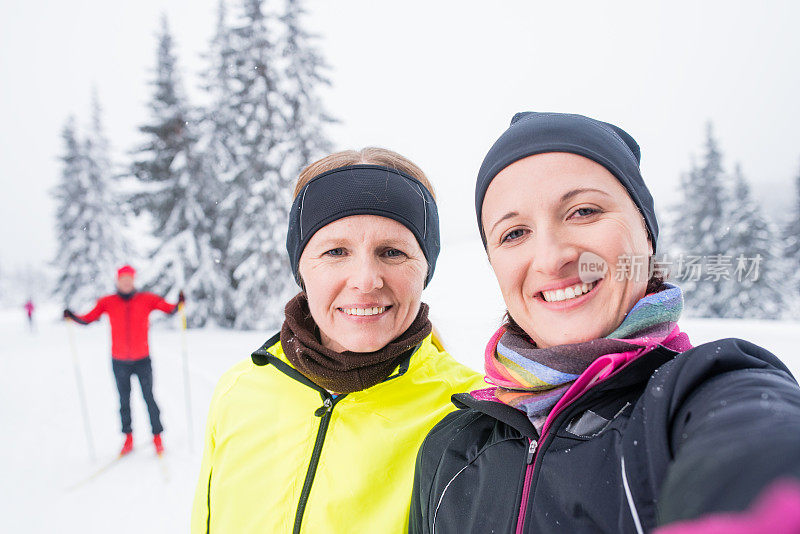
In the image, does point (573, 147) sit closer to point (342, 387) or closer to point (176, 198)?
point (342, 387)

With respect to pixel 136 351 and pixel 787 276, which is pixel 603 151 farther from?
pixel 787 276

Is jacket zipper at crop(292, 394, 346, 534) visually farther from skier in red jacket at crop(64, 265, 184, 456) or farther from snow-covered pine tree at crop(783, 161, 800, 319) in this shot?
snow-covered pine tree at crop(783, 161, 800, 319)

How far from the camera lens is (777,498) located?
55 cm

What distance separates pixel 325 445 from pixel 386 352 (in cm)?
48

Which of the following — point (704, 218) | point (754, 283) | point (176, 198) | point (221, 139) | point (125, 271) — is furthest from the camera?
point (704, 218)

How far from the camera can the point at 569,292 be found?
A: 137 cm

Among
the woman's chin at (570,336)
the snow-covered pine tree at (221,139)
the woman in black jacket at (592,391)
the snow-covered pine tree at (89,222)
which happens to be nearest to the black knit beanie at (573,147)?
the woman in black jacket at (592,391)

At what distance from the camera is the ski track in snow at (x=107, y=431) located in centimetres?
501

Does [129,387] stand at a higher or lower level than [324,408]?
lower

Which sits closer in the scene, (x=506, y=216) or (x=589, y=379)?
(x=589, y=379)

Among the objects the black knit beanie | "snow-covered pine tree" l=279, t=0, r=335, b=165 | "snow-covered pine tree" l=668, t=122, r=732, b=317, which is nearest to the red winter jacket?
the black knit beanie

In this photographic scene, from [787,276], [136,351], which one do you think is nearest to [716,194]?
[787,276]

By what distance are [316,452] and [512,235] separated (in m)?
1.23

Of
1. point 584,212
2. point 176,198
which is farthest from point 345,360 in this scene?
point 176,198
